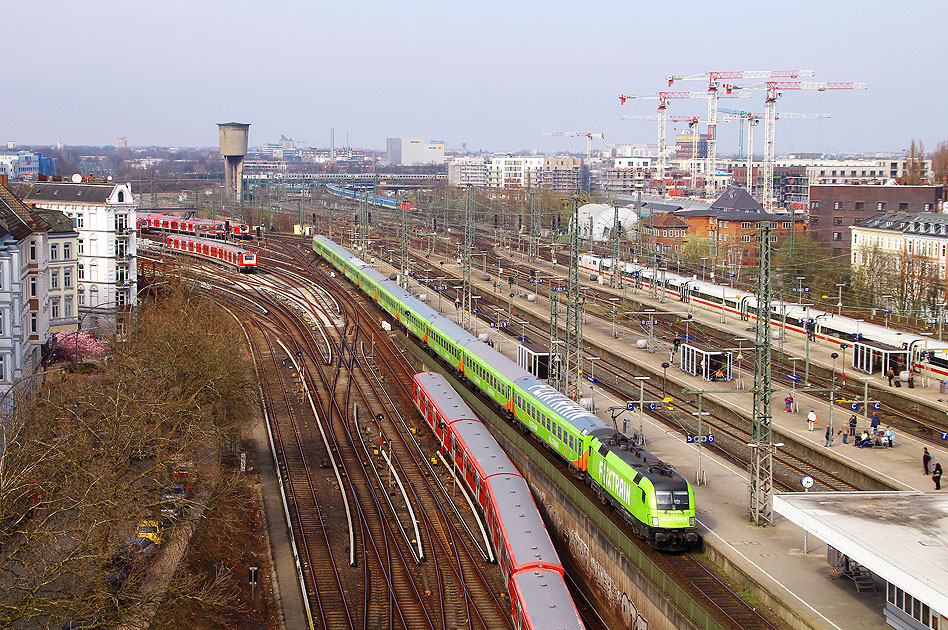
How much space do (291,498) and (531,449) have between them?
8840 mm

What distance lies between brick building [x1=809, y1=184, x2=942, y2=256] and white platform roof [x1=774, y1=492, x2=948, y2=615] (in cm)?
6982

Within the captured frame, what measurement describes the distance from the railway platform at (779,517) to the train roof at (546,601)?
182 inches

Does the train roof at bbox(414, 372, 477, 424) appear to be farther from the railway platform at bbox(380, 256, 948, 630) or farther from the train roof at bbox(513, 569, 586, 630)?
the train roof at bbox(513, 569, 586, 630)

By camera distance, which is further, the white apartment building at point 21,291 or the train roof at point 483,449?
the white apartment building at point 21,291

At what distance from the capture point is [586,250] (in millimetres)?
114000

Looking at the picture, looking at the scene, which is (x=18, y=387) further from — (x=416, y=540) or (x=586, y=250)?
(x=586, y=250)

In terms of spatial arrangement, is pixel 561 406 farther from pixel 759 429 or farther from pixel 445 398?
pixel 445 398

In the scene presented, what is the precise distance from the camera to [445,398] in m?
41.1

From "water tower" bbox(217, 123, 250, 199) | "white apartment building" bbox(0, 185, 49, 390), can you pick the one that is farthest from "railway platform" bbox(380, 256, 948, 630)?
"water tower" bbox(217, 123, 250, 199)

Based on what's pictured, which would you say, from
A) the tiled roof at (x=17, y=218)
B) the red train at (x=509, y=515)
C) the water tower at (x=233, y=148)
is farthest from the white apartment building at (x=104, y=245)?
the water tower at (x=233, y=148)

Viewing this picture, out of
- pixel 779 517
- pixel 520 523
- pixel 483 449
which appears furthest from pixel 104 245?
pixel 779 517

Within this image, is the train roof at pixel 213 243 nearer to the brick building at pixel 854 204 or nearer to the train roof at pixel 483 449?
the brick building at pixel 854 204

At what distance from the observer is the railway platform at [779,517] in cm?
2295

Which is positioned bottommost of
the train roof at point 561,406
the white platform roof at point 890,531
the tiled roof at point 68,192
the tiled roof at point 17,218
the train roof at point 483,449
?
the train roof at point 483,449
